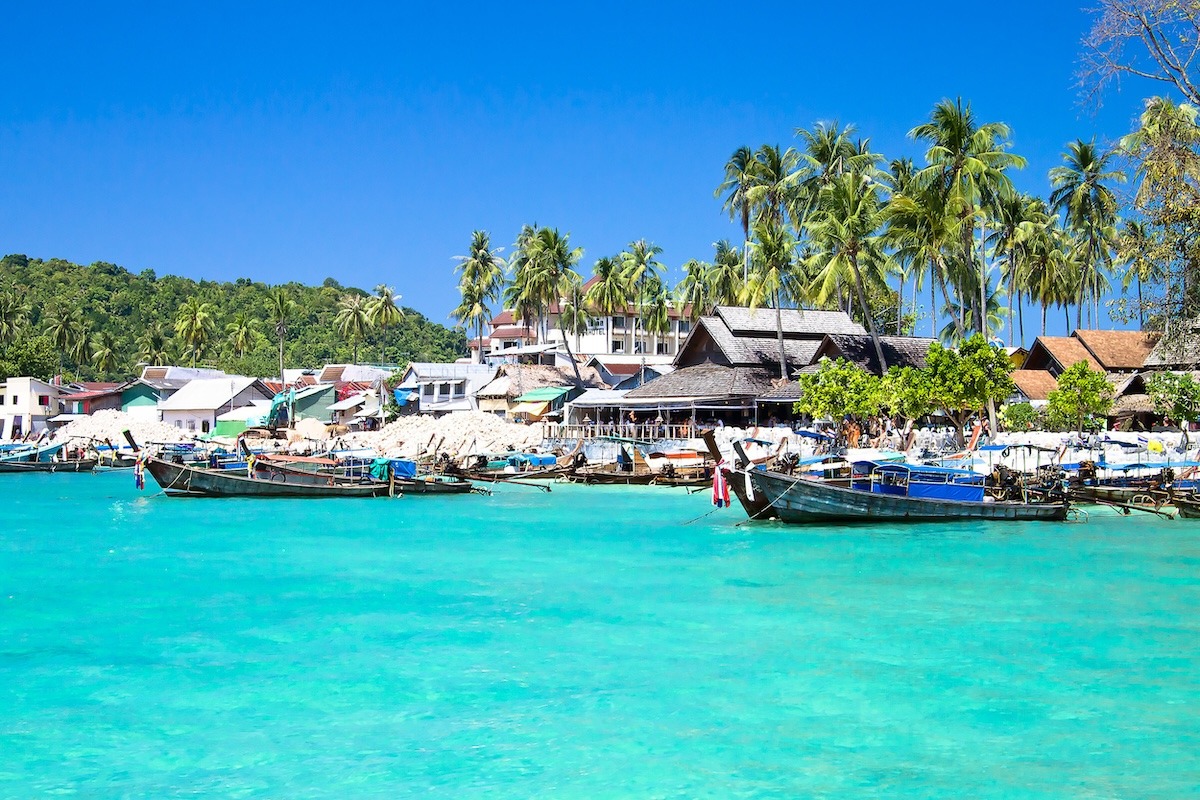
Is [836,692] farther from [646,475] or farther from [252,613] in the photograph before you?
[646,475]

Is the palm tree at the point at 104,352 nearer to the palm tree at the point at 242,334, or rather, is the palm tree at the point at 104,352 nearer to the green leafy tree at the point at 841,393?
the palm tree at the point at 242,334

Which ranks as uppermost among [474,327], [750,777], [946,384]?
[474,327]

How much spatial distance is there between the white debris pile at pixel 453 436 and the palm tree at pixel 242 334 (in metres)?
36.4

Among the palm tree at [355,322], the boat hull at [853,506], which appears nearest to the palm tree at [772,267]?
the boat hull at [853,506]

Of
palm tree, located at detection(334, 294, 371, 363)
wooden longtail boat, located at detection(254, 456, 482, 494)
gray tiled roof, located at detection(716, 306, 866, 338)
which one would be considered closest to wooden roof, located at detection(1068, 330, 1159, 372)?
gray tiled roof, located at detection(716, 306, 866, 338)

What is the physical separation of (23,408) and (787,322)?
50.2 metres

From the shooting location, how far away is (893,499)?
2856 cm

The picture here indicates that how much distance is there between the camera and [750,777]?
10102 mm

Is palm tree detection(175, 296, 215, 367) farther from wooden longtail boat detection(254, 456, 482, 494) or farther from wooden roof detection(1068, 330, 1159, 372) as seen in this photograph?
wooden roof detection(1068, 330, 1159, 372)

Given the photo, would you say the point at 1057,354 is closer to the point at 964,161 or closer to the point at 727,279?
the point at 964,161

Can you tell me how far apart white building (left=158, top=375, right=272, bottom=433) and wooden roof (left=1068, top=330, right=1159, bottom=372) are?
5025cm

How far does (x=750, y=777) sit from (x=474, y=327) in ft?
260

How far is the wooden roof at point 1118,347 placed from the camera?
49.0 metres

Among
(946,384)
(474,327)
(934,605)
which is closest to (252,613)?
(934,605)
